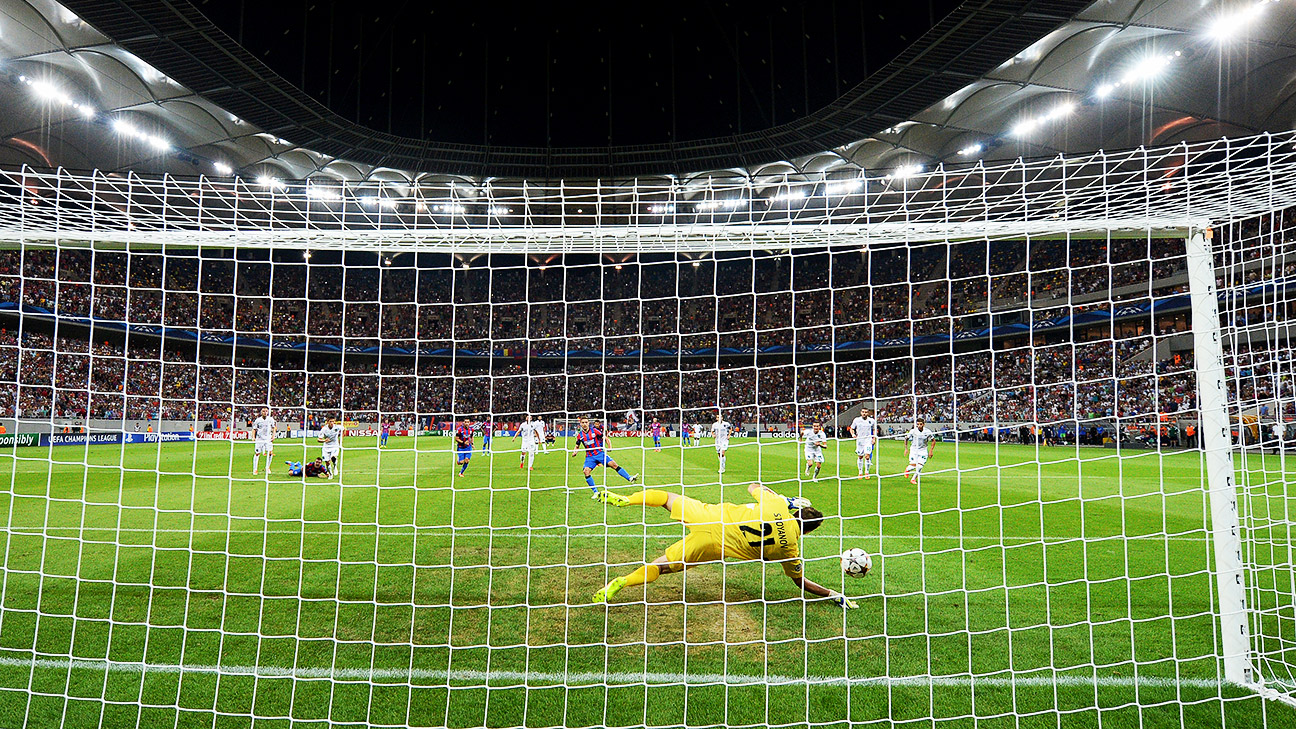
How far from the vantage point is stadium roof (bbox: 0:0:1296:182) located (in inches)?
571

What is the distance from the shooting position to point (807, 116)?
19.0 meters

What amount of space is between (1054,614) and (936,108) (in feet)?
56.2

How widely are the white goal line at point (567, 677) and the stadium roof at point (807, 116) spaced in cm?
1378

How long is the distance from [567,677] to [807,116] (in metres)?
18.1

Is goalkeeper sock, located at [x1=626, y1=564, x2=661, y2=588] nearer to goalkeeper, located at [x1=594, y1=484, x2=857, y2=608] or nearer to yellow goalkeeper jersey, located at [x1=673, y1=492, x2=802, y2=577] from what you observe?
A: goalkeeper, located at [x1=594, y1=484, x2=857, y2=608]

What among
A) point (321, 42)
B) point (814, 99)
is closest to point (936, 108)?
point (814, 99)

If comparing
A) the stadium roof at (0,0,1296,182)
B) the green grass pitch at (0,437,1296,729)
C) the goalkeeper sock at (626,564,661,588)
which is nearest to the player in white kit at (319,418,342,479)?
the green grass pitch at (0,437,1296,729)

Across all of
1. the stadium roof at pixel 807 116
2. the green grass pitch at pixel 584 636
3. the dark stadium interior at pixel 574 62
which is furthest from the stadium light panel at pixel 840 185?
the stadium roof at pixel 807 116

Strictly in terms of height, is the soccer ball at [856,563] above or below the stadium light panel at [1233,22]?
below

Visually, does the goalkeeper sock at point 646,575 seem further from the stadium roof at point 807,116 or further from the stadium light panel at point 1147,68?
the stadium light panel at point 1147,68

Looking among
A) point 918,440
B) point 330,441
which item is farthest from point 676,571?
point 330,441

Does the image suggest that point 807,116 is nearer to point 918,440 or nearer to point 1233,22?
point 1233,22

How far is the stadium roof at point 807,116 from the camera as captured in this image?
47.6ft

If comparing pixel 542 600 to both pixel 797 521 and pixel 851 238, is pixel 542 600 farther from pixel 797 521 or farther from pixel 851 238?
pixel 851 238
